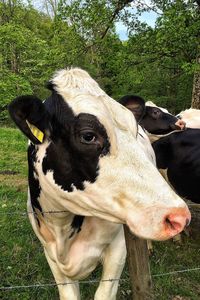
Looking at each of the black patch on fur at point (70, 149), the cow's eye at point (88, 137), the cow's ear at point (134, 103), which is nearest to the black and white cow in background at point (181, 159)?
the cow's ear at point (134, 103)

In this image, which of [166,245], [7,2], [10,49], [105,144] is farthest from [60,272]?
[7,2]

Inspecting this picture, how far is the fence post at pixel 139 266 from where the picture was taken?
2508 millimetres

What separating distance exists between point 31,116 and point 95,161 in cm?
43

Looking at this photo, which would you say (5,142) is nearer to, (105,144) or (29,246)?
(29,246)

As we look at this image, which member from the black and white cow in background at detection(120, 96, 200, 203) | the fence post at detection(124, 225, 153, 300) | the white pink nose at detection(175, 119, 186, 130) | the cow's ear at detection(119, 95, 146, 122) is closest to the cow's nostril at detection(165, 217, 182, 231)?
the fence post at detection(124, 225, 153, 300)

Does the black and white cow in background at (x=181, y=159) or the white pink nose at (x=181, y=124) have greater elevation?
the white pink nose at (x=181, y=124)

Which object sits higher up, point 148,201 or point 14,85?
point 148,201

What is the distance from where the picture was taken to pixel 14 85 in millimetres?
18156

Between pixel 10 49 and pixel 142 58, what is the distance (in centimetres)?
1115

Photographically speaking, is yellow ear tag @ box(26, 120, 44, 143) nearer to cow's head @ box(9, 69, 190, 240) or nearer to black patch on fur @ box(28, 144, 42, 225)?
cow's head @ box(9, 69, 190, 240)

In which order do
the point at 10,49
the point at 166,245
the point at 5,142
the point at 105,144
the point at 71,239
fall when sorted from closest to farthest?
the point at 105,144, the point at 71,239, the point at 166,245, the point at 5,142, the point at 10,49

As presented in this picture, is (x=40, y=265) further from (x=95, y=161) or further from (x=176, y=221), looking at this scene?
(x=176, y=221)

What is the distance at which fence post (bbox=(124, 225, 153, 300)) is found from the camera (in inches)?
98.7

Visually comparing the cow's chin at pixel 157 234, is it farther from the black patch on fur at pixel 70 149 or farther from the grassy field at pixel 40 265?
the grassy field at pixel 40 265
